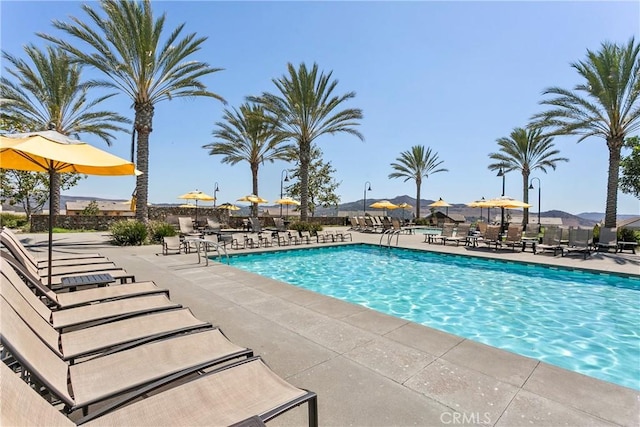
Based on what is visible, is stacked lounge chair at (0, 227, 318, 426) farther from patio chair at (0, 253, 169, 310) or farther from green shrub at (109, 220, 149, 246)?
green shrub at (109, 220, 149, 246)

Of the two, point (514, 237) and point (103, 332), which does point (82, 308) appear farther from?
point (514, 237)

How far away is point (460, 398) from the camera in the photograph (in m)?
2.59

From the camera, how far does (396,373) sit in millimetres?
2971

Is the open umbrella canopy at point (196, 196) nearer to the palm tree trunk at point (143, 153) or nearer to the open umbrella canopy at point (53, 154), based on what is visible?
the palm tree trunk at point (143, 153)

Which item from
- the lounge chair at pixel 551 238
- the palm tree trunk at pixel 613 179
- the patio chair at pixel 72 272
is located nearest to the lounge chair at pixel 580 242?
the lounge chair at pixel 551 238

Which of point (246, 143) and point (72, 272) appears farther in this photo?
point (246, 143)

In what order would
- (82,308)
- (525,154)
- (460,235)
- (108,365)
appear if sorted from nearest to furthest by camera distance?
(108,365) < (82,308) < (460,235) < (525,154)

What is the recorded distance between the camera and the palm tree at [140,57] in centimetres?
1295

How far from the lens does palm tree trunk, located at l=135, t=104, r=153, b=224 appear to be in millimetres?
14508

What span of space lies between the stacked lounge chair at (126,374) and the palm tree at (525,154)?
30226 mm

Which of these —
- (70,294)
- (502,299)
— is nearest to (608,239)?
(502,299)

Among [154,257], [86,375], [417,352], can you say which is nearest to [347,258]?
[154,257]

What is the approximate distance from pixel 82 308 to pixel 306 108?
683 inches

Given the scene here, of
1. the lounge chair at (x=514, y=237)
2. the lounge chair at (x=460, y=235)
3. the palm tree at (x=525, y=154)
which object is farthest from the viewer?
the palm tree at (x=525, y=154)
